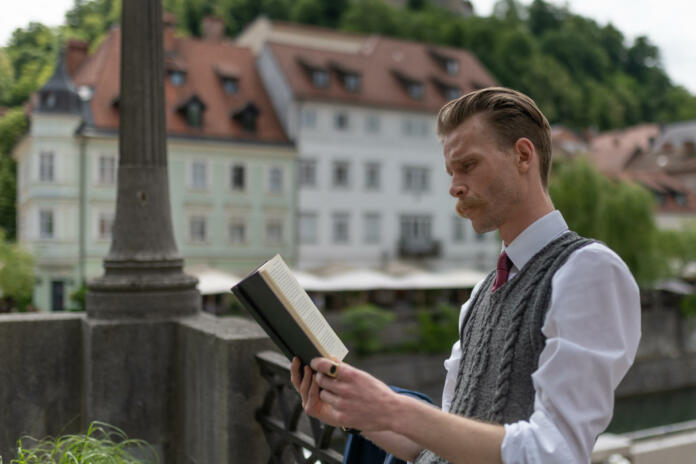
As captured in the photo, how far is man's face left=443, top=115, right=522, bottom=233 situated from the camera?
1.57 meters

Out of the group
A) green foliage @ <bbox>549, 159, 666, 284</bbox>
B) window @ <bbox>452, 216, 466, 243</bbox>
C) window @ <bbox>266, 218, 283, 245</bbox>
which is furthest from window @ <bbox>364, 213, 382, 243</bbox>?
green foliage @ <bbox>549, 159, 666, 284</bbox>

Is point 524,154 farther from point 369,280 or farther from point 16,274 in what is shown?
point 369,280

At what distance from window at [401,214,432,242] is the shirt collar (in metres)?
32.1

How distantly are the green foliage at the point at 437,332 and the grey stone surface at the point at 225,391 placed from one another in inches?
920

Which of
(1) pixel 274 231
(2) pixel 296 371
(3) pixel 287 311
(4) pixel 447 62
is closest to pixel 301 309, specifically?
(3) pixel 287 311

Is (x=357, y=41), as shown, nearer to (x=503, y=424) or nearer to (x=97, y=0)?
(x=97, y=0)

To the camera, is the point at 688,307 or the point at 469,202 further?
the point at 688,307

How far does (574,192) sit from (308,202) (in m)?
11.4

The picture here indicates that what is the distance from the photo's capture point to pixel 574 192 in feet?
109

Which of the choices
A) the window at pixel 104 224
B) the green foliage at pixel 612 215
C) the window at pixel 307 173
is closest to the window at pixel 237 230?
the window at pixel 307 173

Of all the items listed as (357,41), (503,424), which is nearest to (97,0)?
(503,424)

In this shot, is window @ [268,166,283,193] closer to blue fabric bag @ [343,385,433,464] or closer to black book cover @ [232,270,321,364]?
blue fabric bag @ [343,385,433,464]

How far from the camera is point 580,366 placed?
1.33 meters

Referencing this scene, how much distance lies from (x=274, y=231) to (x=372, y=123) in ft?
21.8
